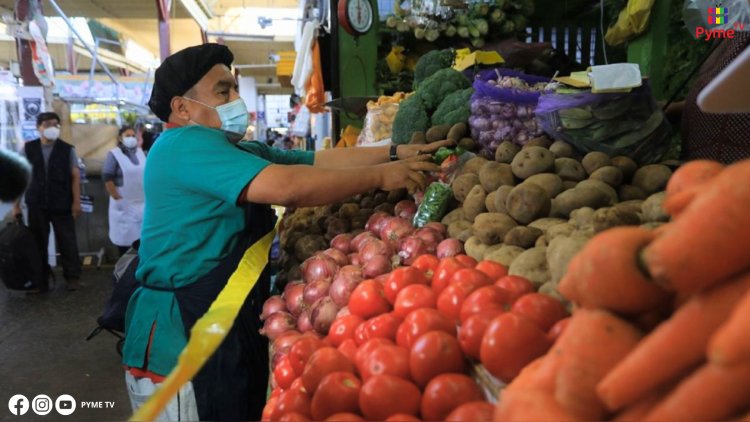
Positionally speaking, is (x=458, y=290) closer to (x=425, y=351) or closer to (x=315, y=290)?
(x=425, y=351)

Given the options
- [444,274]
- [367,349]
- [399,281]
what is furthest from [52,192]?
[367,349]

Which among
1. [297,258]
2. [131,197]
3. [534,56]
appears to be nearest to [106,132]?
[131,197]

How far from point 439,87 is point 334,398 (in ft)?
9.77

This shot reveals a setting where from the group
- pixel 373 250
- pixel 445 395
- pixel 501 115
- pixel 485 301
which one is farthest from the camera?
pixel 501 115

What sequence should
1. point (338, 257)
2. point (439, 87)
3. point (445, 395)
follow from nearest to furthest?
1. point (445, 395)
2. point (338, 257)
3. point (439, 87)

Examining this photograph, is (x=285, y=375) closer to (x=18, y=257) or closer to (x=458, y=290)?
(x=458, y=290)

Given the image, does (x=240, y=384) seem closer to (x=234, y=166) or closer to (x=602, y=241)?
(x=234, y=166)

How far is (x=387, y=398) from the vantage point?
4.50ft

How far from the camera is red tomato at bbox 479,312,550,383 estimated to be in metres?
1.29

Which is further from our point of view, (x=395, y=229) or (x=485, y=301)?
(x=395, y=229)

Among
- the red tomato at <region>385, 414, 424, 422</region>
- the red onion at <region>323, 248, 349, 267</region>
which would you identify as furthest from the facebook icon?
the red tomato at <region>385, 414, 424, 422</region>

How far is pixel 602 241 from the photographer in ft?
3.40

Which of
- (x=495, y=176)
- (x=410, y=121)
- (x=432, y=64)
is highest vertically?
(x=432, y=64)

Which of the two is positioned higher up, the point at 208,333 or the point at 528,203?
the point at 528,203
